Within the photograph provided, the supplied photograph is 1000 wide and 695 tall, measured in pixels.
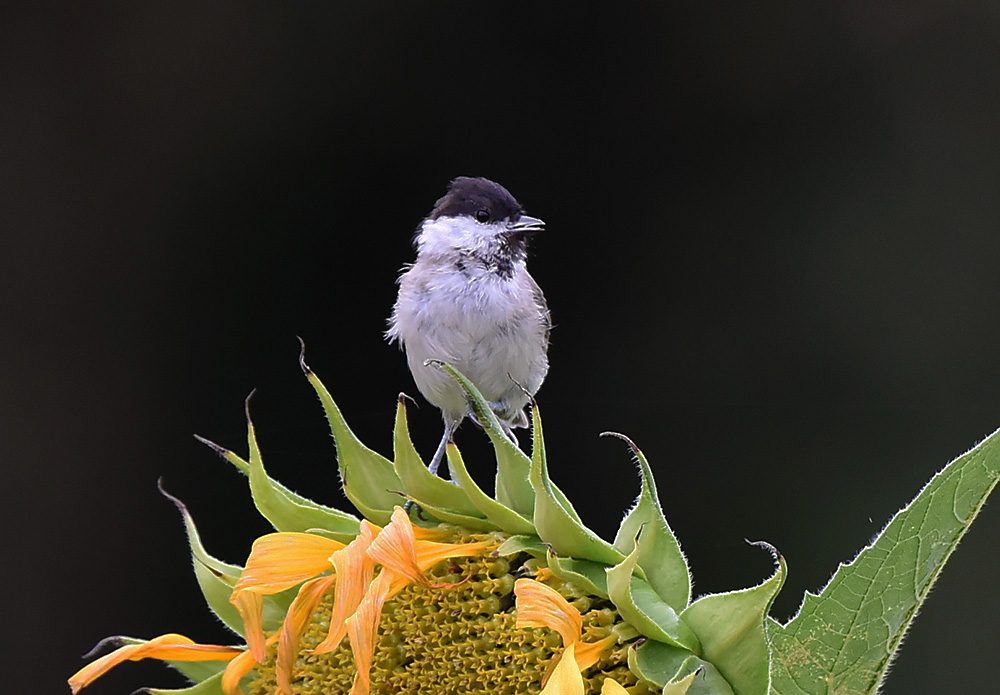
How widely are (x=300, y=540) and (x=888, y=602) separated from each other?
1.22 ft

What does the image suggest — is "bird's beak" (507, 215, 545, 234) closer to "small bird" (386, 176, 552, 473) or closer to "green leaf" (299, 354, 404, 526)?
"small bird" (386, 176, 552, 473)

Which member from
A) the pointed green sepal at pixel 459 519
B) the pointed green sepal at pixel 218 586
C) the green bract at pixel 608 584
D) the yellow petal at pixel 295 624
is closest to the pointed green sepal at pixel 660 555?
the green bract at pixel 608 584

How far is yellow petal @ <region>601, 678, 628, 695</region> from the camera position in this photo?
64 centimetres

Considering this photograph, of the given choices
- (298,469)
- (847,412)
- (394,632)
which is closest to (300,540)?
(394,632)

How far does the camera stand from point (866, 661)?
2.01 feet

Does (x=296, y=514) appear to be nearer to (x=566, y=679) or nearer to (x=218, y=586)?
(x=218, y=586)

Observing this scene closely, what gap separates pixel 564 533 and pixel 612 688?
10 cm

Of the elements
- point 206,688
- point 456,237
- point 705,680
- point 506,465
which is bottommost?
point 206,688

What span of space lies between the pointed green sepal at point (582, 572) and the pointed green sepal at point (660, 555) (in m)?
0.02

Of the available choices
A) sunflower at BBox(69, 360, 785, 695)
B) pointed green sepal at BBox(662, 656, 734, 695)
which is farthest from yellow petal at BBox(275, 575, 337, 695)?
pointed green sepal at BBox(662, 656, 734, 695)

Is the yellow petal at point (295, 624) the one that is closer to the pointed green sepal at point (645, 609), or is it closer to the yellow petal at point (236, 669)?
the yellow petal at point (236, 669)

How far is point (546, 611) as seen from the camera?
66 centimetres

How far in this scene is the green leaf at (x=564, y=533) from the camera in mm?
690

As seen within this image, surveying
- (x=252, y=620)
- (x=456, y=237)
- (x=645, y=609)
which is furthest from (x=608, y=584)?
(x=456, y=237)
